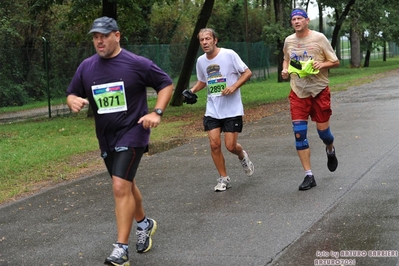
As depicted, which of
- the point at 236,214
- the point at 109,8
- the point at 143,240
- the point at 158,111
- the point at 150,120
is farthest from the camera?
the point at 109,8

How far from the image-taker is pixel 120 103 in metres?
5.77

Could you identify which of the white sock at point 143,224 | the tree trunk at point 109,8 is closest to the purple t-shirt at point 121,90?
the white sock at point 143,224

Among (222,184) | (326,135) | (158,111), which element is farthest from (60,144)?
(158,111)

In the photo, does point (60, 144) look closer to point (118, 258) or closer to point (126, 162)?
point (126, 162)

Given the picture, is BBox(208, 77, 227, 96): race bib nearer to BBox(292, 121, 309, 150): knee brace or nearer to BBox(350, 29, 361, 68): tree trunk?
BBox(292, 121, 309, 150): knee brace

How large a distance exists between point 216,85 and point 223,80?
104 mm

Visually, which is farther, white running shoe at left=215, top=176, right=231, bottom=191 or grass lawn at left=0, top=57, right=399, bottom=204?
grass lawn at left=0, top=57, right=399, bottom=204

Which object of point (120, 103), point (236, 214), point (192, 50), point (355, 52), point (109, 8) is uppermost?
point (109, 8)

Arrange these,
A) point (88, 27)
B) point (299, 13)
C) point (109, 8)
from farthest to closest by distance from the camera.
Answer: point (88, 27) < point (109, 8) < point (299, 13)

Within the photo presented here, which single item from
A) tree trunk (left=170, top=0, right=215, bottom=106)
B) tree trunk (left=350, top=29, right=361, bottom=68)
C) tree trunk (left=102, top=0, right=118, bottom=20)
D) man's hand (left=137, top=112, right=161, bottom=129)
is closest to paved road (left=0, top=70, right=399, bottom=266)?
man's hand (left=137, top=112, right=161, bottom=129)

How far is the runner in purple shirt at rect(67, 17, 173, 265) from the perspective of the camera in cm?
568

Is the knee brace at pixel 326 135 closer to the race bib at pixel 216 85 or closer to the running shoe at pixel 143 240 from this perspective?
the race bib at pixel 216 85

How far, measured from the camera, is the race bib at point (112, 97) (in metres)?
5.75

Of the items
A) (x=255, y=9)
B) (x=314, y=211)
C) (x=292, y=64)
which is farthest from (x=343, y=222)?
(x=255, y=9)
